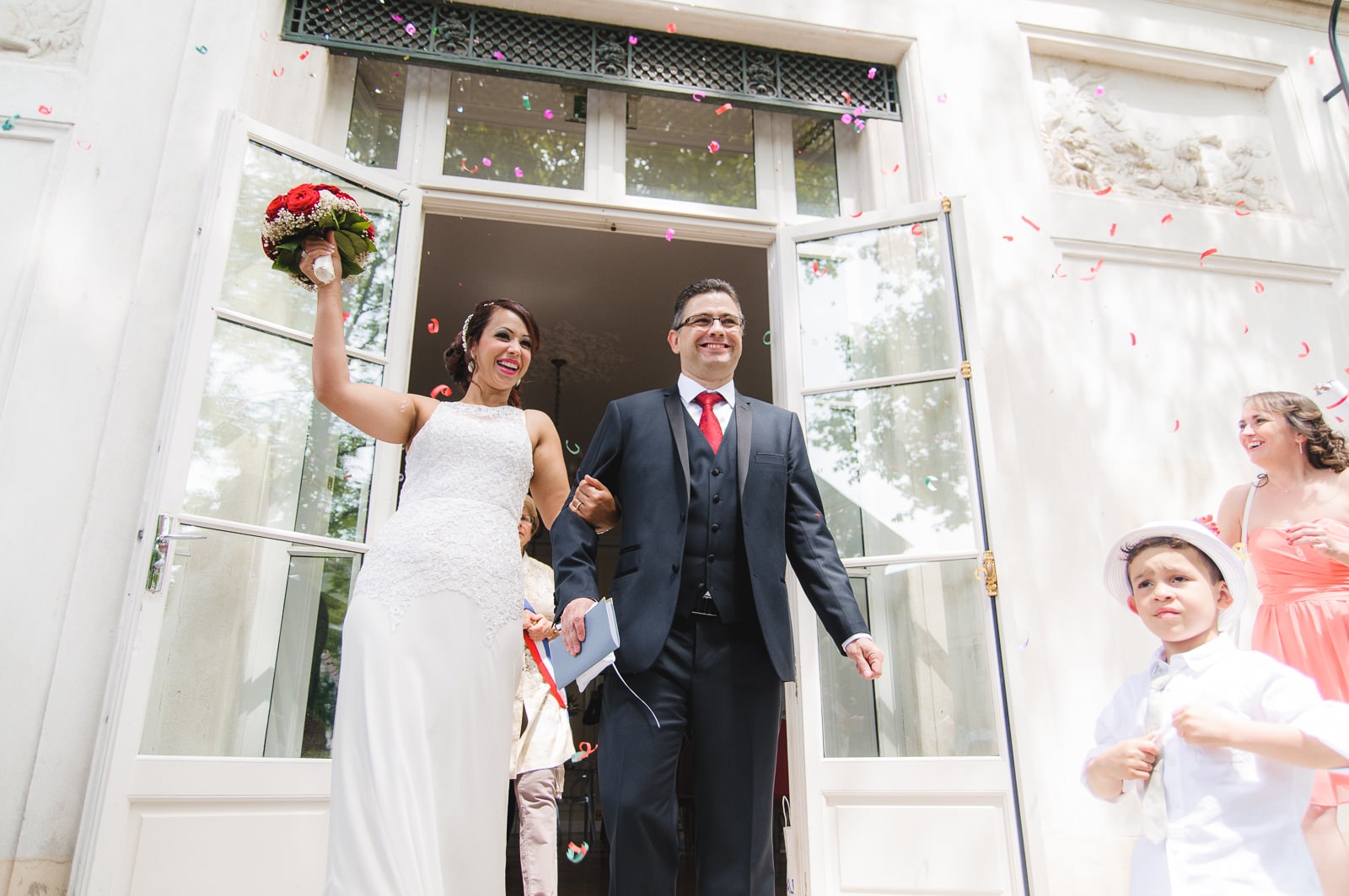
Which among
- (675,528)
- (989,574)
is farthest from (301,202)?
(989,574)

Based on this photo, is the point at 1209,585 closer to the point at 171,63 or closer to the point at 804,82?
the point at 804,82

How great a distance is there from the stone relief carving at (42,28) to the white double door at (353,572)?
3.19 feet

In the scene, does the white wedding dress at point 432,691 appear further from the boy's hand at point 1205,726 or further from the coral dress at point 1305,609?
the coral dress at point 1305,609

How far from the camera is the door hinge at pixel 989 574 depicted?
10.6 feet

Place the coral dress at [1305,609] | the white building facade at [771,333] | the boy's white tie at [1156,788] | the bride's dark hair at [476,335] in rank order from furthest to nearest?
the white building facade at [771,333] → the coral dress at [1305,609] → the bride's dark hair at [476,335] → the boy's white tie at [1156,788]

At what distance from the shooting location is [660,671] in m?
1.98

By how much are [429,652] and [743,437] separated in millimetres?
924

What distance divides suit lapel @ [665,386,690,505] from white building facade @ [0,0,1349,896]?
1383 millimetres

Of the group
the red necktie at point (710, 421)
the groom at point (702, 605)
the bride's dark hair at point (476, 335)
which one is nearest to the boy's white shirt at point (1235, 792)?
the groom at point (702, 605)

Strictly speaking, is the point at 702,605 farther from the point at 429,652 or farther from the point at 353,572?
the point at 353,572

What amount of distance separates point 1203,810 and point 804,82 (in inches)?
144

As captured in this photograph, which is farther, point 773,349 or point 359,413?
point 773,349

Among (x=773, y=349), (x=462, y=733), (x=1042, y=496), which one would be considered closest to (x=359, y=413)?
(x=462, y=733)

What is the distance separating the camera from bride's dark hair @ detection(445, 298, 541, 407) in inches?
94.9
